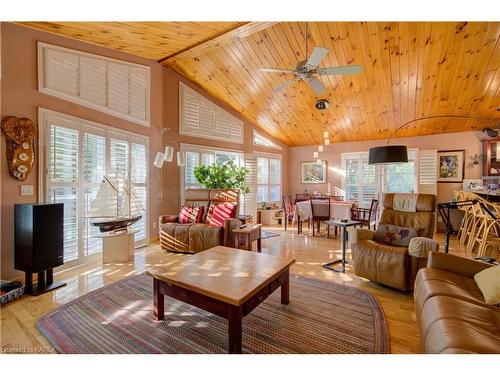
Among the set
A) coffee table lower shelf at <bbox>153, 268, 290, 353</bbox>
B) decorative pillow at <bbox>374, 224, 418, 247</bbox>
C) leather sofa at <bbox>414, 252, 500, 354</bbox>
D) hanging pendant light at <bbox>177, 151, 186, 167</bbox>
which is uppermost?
hanging pendant light at <bbox>177, 151, 186, 167</bbox>

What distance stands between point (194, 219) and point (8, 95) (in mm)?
2976

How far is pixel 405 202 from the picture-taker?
3377 mm

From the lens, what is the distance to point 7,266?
2.96m

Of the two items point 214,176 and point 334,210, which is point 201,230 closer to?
point 214,176

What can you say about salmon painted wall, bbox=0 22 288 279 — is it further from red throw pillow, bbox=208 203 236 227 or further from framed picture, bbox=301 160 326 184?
framed picture, bbox=301 160 326 184

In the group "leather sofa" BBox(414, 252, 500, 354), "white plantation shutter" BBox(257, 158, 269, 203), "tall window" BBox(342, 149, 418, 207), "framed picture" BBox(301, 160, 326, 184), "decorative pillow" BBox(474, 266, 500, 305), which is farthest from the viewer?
"framed picture" BBox(301, 160, 326, 184)

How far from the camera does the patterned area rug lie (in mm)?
1871

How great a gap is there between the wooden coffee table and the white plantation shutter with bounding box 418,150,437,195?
5550 mm

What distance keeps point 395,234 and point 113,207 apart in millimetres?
3974

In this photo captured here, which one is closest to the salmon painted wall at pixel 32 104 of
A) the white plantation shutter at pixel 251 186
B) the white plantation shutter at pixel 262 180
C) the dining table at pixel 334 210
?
the white plantation shutter at pixel 251 186

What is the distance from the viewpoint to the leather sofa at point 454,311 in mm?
1244

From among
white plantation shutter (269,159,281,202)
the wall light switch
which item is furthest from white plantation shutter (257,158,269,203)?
the wall light switch

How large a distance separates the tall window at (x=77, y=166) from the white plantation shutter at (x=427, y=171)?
678cm
